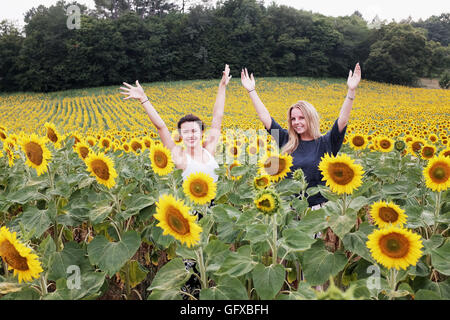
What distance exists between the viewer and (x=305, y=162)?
3.29 m

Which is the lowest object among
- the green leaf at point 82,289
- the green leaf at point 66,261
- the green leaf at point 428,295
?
the green leaf at point 66,261

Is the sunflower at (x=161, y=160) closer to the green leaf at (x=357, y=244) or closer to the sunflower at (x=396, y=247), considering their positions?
the green leaf at (x=357, y=244)

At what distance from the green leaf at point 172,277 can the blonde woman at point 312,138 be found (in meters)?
1.81

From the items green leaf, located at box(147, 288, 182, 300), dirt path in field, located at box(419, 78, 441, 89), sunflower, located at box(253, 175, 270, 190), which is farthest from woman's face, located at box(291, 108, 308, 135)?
dirt path in field, located at box(419, 78, 441, 89)

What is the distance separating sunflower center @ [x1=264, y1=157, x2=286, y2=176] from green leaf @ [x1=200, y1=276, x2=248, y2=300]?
3.95ft

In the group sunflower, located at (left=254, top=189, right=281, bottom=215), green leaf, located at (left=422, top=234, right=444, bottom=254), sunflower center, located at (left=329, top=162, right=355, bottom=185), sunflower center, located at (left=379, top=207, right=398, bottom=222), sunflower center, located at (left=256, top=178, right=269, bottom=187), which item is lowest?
green leaf, located at (left=422, top=234, right=444, bottom=254)

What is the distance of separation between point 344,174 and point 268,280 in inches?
29.3

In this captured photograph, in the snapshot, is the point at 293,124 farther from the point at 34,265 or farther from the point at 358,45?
the point at 358,45

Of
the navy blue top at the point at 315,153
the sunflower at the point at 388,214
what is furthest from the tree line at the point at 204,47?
the sunflower at the point at 388,214

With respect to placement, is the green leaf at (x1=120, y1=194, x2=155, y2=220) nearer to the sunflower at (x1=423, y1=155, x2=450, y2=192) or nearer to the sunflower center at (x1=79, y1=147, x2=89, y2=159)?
the sunflower center at (x1=79, y1=147, x2=89, y2=159)

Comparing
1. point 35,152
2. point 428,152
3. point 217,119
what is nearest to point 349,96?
point 428,152

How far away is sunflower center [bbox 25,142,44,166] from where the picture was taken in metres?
2.28

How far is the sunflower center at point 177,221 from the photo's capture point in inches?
56.3
